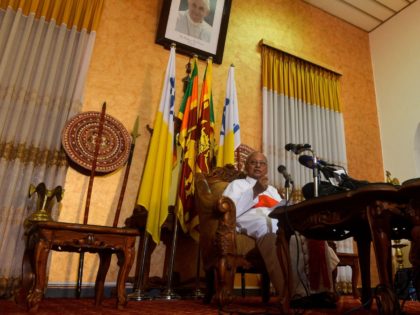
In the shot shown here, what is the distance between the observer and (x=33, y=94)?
126 inches

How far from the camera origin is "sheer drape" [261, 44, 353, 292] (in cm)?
436

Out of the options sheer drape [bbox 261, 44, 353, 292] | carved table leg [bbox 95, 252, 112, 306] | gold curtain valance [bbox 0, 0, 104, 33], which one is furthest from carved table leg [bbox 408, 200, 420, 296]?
gold curtain valance [bbox 0, 0, 104, 33]

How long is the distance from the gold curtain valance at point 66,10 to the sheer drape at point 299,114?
6.81ft

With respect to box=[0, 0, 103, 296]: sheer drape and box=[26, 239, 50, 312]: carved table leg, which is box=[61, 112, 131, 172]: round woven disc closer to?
box=[0, 0, 103, 296]: sheer drape

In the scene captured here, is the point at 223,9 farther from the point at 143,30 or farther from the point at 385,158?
the point at 385,158

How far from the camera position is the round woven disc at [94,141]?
3.21 metres

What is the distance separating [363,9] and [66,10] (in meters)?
4.31

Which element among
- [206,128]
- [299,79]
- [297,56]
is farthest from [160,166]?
[297,56]

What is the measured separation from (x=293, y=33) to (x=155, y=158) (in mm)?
3024

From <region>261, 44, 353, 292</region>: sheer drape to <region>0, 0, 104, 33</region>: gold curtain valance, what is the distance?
208 cm

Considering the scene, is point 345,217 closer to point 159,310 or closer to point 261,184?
point 261,184

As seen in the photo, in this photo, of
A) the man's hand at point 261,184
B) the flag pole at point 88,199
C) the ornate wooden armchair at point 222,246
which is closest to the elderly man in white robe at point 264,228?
the man's hand at point 261,184

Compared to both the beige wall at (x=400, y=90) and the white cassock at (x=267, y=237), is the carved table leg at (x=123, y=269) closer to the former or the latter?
the white cassock at (x=267, y=237)

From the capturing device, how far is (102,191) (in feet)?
11.1
